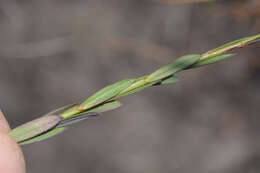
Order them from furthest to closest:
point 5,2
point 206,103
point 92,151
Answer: point 206,103 → point 92,151 → point 5,2

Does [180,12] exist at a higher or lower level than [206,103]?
higher

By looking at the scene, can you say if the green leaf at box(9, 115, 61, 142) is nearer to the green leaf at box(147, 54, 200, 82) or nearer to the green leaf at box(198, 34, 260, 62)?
the green leaf at box(147, 54, 200, 82)

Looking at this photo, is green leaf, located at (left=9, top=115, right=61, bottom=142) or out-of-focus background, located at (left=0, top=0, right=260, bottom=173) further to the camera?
out-of-focus background, located at (left=0, top=0, right=260, bottom=173)

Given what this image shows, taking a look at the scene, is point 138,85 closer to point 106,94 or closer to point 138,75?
point 106,94

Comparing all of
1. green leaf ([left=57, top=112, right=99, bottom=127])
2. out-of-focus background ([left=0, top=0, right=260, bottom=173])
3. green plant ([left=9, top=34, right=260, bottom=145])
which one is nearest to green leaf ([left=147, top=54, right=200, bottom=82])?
green plant ([left=9, top=34, right=260, bottom=145])

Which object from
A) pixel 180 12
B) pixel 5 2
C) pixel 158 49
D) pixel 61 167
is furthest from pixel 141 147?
pixel 5 2

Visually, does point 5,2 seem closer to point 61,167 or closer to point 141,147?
point 61,167

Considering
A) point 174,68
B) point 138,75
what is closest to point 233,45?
point 174,68
